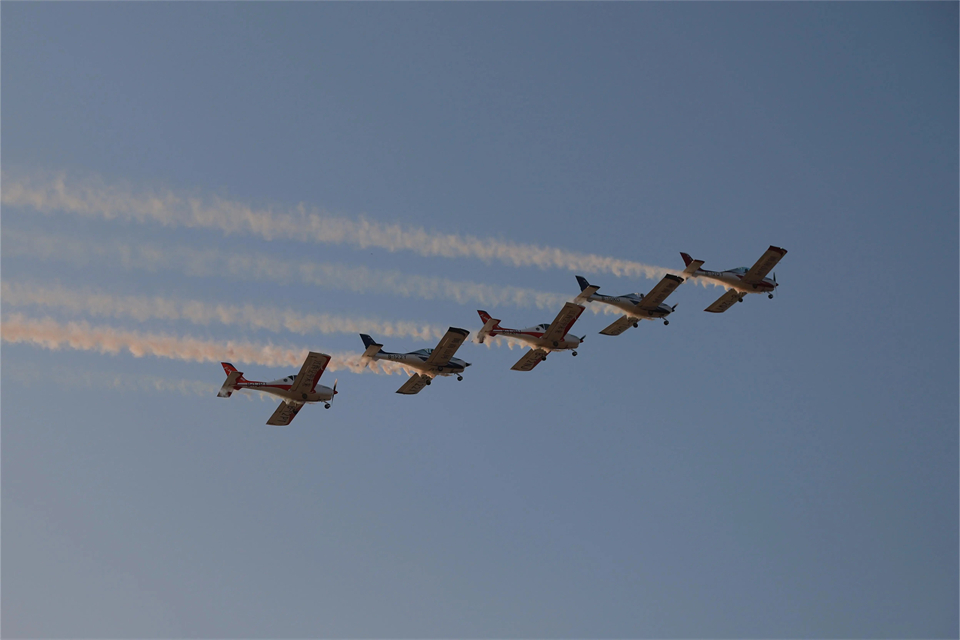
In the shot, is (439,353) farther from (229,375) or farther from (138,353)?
(138,353)

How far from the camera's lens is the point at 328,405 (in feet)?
163

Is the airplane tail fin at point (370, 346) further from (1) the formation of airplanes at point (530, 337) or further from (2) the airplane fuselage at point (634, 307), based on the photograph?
(2) the airplane fuselage at point (634, 307)

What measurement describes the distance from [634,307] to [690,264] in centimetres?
367

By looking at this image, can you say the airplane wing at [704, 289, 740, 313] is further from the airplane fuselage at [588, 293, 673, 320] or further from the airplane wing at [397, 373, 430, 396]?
the airplane wing at [397, 373, 430, 396]

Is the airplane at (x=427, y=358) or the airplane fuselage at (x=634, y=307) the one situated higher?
the airplane fuselage at (x=634, y=307)

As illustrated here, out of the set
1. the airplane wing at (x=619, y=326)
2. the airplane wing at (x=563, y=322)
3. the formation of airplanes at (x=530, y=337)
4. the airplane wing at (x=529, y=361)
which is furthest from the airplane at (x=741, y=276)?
the airplane wing at (x=529, y=361)

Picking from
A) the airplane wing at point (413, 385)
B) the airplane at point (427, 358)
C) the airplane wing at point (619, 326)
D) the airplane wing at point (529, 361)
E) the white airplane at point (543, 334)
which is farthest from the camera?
the airplane wing at point (619, 326)

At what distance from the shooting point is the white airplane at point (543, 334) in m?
53.7

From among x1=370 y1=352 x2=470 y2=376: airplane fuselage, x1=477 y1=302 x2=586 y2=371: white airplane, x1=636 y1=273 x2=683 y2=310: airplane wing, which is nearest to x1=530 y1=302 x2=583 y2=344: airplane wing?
x1=477 y1=302 x2=586 y2=371: white airplane

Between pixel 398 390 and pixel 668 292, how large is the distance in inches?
586

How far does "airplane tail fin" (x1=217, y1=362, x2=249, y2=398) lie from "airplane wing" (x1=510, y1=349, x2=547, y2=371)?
15074 millimetres

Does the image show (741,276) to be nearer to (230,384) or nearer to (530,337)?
(530,337)

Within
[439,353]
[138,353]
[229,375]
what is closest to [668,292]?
[439,353]

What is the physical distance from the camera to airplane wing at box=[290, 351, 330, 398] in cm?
4762
